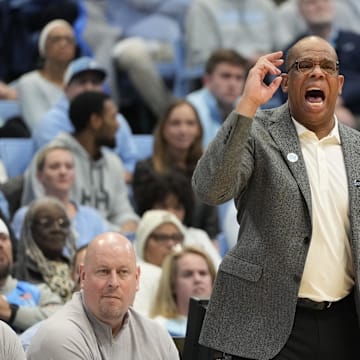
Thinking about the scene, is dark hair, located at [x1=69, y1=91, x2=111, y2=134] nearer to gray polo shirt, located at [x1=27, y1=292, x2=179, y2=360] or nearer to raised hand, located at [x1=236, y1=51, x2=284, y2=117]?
gray polo shirt, located at [x1=27, y1=292, x2=179, y2=360]

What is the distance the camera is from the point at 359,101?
892cm

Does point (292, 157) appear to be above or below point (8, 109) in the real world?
below

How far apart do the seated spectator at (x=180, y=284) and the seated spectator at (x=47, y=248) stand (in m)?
0.48

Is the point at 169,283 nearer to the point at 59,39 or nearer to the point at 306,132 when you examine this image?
the point at 306,132

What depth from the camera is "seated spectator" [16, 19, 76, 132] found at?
318 inches

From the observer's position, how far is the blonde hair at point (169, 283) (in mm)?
5777

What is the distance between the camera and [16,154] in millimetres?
7652

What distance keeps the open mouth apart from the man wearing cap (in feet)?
14.6

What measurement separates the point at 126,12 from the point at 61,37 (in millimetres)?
1251

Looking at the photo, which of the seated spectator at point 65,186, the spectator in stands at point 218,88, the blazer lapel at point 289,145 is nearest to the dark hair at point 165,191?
the seated spectator at point 65,186

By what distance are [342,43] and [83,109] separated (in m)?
2.35

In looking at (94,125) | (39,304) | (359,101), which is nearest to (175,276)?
(39,304)

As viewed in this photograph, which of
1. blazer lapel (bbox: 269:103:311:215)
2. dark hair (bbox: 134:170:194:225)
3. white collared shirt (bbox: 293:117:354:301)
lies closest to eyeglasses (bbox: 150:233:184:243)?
dark hair (bbox: 134:170:194:225)

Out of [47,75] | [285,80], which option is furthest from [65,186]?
[285,80]
